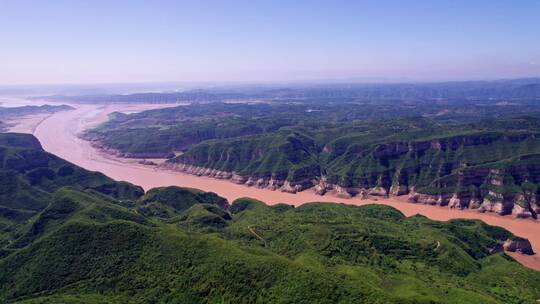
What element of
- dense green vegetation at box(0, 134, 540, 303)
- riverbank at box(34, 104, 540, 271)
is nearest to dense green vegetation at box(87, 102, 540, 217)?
riverbank at box(34, 104, 540, 271)

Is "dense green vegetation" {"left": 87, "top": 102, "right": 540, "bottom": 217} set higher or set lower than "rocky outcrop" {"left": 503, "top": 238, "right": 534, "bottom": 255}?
higher

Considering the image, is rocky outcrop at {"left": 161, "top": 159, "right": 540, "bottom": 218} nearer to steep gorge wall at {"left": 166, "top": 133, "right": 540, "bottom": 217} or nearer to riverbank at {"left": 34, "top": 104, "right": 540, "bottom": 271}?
steep gorge wall at {"left": 166, "top": 133, "right": 540, "bottom": 217}

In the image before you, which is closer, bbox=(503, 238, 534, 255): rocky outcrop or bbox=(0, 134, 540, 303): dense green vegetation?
bbox=(0, 134, 540, 303): dense green vegetation

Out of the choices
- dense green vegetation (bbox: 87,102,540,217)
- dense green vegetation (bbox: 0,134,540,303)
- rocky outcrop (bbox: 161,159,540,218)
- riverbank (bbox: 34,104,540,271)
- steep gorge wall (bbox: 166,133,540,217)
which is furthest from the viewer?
dense green vegetation (bbox: 87,102,540,217)

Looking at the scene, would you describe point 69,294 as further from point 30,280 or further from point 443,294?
point 443,294

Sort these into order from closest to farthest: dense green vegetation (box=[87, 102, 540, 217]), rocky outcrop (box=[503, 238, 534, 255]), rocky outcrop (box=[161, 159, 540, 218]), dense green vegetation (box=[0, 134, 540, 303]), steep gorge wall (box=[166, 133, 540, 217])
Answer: dense green vegetation (box=[0, 134, 540, 303]) → rocky outcrop (box=[503, 238, 534, 255]) → rocky outcrop (box=[161, 159, 540, 218]) → steep gorge wall (box=[166, 133, 540, 217]) → dense green vegetation (box=[87, 102, 540, 217])

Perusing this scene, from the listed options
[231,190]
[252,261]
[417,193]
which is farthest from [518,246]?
[231,190]

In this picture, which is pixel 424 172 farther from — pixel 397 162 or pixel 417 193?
pixel 417 193

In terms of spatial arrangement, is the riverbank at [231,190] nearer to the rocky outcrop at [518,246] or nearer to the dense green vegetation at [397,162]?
the rocky outcrop at [518,246]

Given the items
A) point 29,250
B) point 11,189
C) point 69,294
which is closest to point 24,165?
point 11,189

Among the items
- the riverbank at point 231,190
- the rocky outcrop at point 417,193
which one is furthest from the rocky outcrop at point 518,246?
the rocky outcrop at point 417,193
